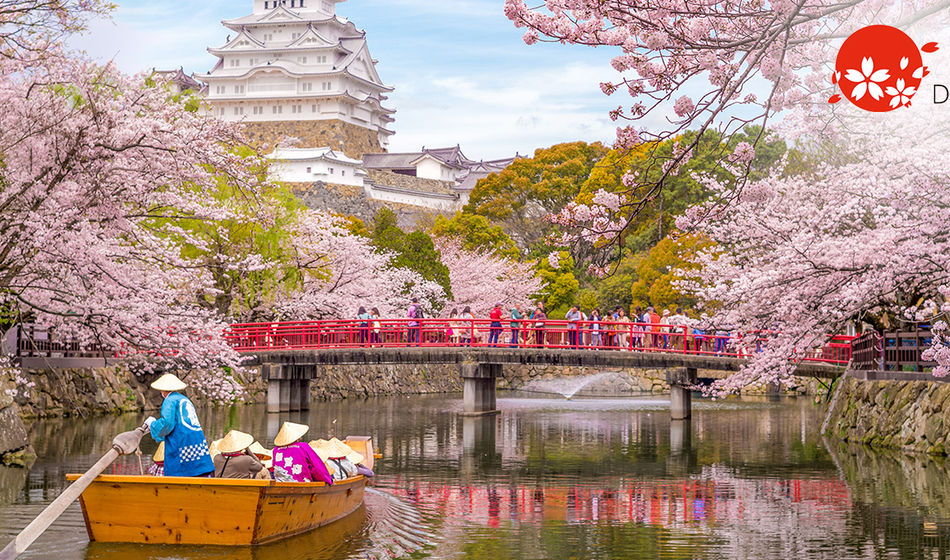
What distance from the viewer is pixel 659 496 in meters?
16.7

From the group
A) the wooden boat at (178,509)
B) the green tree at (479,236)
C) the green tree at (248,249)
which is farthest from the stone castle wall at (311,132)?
the wooden boat at (178,509)

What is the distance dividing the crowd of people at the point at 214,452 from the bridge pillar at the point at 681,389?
1906 cm

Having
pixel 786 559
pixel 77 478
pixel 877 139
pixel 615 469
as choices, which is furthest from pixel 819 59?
pixel 615 469

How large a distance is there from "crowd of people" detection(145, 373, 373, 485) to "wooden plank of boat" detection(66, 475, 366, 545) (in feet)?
1.20

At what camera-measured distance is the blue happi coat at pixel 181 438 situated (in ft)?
36.9

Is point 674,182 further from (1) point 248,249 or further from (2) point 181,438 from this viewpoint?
(2) point 181,438

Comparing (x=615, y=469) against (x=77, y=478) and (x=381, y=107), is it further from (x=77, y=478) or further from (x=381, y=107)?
(x=381, y=107)

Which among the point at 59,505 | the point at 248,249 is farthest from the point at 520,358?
the point at 59,505

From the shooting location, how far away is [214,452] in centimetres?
1242

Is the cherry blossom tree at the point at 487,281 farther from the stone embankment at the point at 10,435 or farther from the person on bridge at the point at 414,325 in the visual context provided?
the stone embankment at the point at 10,435

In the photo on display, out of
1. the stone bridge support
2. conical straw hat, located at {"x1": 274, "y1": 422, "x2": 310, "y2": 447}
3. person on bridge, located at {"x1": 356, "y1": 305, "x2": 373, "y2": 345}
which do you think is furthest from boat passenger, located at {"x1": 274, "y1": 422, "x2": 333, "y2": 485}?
the stone bridge support

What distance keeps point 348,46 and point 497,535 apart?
75.6 metres

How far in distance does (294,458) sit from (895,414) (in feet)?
45.0

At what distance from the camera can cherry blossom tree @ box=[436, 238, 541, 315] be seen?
167 feet
